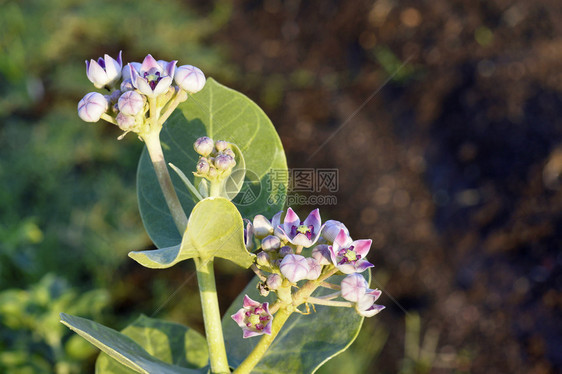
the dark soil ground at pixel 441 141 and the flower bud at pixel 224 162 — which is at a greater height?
the flower bud at pixel 224 162

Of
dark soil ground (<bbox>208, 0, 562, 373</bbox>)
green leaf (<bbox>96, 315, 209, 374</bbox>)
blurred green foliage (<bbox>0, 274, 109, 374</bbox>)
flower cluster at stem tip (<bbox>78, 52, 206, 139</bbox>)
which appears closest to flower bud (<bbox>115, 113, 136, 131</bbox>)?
flower cluster at stem tip (<bbox>78, 52, 206, 139</bbox>)

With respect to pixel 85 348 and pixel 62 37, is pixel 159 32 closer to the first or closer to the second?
pixel 62 37

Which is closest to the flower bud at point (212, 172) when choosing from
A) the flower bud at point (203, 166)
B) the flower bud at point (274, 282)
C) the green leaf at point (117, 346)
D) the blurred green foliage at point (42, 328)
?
the flower bud at point (203, 166)

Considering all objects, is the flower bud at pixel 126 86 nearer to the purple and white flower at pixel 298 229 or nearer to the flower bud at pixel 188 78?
the flower bud at pixel 188 78

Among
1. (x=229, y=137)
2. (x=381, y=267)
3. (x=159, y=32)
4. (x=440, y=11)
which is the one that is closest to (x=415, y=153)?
(x=381, y=267)

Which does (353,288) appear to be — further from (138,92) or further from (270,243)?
(138,92)

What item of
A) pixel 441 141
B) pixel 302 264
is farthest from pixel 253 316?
pixel 441 141

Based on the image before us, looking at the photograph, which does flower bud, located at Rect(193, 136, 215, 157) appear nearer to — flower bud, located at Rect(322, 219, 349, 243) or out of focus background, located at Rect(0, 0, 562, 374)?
flower bud, located at Rect(322, 219, 349, 243)

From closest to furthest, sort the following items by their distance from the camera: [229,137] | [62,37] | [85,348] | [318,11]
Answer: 1. [229,137]
2. [85,348]
3. [62,37]
4. [318,11]
